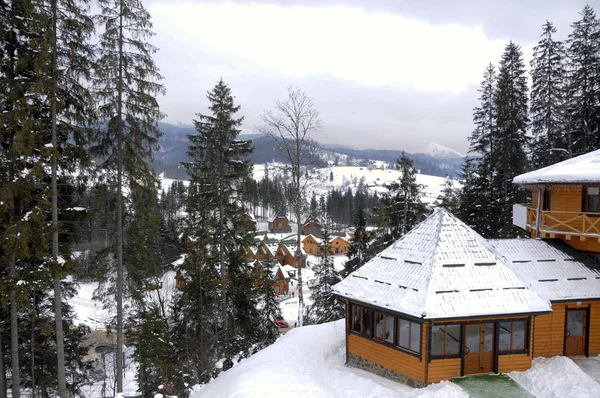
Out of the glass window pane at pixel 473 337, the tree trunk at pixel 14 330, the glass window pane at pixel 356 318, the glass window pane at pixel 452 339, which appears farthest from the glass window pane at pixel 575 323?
the tree trunk at pixel 14 330

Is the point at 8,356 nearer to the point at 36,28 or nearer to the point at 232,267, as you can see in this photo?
the point at 232,267

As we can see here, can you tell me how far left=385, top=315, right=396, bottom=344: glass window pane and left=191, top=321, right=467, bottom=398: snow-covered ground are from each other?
1268 mm

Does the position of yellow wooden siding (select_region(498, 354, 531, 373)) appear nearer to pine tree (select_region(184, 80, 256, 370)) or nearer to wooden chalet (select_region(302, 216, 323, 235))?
pine tree (select_region(184, 80, 256, 370))

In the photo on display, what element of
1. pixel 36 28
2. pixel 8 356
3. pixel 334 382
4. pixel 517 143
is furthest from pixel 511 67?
pixel 8 356

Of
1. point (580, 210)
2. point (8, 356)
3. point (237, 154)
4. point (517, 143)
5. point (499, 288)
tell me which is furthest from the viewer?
point (517, 143)

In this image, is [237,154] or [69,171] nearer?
[69,171]

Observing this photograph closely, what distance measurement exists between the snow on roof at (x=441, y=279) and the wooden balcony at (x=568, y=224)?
3.80 m

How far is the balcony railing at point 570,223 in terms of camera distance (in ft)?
44.5

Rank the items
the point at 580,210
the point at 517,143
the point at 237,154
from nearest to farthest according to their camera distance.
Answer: the point at 580,210 → the point at 237,154 → the point at 517,143

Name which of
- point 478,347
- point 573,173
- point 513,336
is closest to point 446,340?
point 478,347

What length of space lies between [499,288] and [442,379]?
3.30 metres

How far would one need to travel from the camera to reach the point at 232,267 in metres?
21.0

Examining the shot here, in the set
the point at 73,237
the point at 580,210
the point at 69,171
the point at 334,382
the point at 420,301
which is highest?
the point at 69,171

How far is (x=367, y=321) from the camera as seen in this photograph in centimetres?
1309
